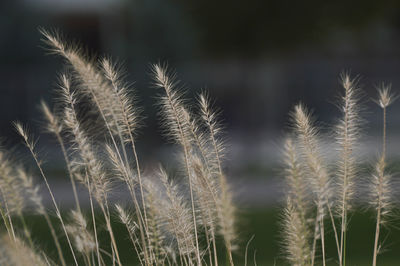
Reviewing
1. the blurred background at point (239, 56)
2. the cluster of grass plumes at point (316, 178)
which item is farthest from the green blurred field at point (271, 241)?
the cluster of grass plumes at point (316, 178)

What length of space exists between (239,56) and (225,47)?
1.42ft

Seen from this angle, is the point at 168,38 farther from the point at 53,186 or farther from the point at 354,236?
the point at 354,236

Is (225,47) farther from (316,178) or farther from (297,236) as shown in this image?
(297,236)

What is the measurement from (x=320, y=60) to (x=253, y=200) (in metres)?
8.42

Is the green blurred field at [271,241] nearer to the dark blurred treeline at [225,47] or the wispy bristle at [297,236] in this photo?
the dark blurred treeline at [225,47]

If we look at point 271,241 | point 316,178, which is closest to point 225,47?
point 271,241

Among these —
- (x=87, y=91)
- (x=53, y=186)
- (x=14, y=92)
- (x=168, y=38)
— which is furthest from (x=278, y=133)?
(x=87, y=91)

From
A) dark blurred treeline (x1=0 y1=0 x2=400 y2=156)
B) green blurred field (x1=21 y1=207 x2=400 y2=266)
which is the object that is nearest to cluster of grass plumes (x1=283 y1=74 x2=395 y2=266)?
green blurred field (x1=21 y1=207 x2=400 y2=266)

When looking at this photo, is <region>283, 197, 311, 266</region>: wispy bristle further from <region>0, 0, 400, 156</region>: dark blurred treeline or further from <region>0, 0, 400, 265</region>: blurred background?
<region>0, 0, 400, 156</region>: dark blurred treeline

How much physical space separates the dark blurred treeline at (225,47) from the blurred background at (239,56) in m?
0.02

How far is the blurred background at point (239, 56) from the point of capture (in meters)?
10.1

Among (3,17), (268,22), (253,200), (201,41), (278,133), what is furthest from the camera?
(3,17)

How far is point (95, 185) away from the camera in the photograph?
2486 mm

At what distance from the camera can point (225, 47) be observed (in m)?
11.0
